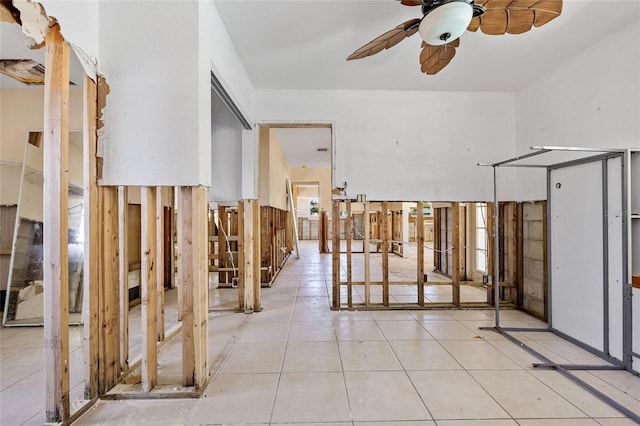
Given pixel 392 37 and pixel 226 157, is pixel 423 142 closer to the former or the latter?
pixel 392 37

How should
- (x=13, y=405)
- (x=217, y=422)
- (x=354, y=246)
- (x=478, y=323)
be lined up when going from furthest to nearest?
(x=354, y=246), (x=478, y=323), (x=13, y=405), (x=217, y=422)

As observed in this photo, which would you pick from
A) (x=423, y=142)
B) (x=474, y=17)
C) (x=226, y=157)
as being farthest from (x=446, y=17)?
(x=226, y=157)

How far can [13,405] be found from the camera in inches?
78.7

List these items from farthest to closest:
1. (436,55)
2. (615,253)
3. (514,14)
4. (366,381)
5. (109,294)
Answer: (615,253) < (436,55) < (366,381) < (109,294) < (514,14)

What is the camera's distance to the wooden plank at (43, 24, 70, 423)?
1.78 metres

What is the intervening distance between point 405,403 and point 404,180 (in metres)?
2.79

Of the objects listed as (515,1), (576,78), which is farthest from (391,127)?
(515,1)

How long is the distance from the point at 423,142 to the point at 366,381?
3114 mm

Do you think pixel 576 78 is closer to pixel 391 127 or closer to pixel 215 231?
pixel 391 127

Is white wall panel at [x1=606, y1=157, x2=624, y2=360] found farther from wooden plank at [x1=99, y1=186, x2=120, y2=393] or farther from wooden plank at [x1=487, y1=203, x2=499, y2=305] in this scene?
wooden plank at [x1=99, y1=186, x2=120, y2=393]

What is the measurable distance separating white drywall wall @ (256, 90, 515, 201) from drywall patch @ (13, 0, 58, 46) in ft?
9.73

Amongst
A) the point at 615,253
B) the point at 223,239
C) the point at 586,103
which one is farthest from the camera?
the point at 223,239

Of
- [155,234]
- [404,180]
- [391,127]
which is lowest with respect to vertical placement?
[155,234]

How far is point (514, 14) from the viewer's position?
197 centimetres
